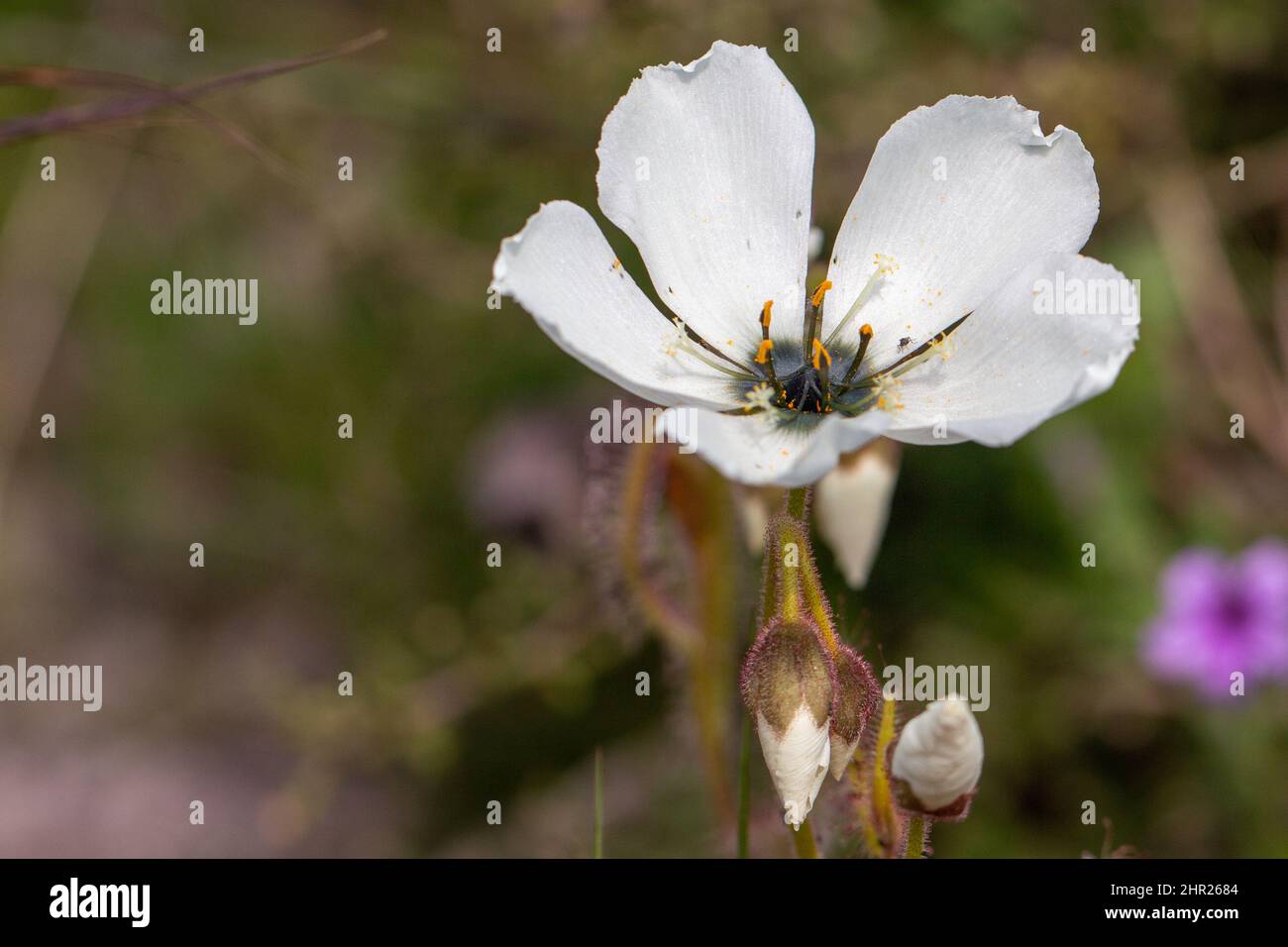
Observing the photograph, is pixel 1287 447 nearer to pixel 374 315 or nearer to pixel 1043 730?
pixel 1043 730

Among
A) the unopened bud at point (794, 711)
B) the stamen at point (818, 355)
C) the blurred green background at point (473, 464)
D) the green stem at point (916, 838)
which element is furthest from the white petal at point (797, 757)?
the blurred green background at point (473, 464)

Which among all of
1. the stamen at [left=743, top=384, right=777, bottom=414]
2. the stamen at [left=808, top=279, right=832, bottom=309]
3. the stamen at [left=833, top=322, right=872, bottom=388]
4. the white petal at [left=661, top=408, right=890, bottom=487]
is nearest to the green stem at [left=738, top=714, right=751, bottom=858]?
the white petal at [left=661, top=408, right=890, bottom=487]

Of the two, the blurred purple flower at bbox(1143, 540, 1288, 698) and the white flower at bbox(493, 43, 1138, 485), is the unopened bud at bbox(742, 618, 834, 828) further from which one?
the blurred purple flower at bbox(1143, 540, 1288, 698)

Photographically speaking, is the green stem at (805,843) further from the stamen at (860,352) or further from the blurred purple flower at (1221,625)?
the blurred purple flower at (1221,625)

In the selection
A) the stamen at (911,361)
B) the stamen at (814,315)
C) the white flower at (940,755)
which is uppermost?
the stamen at (814,315)
